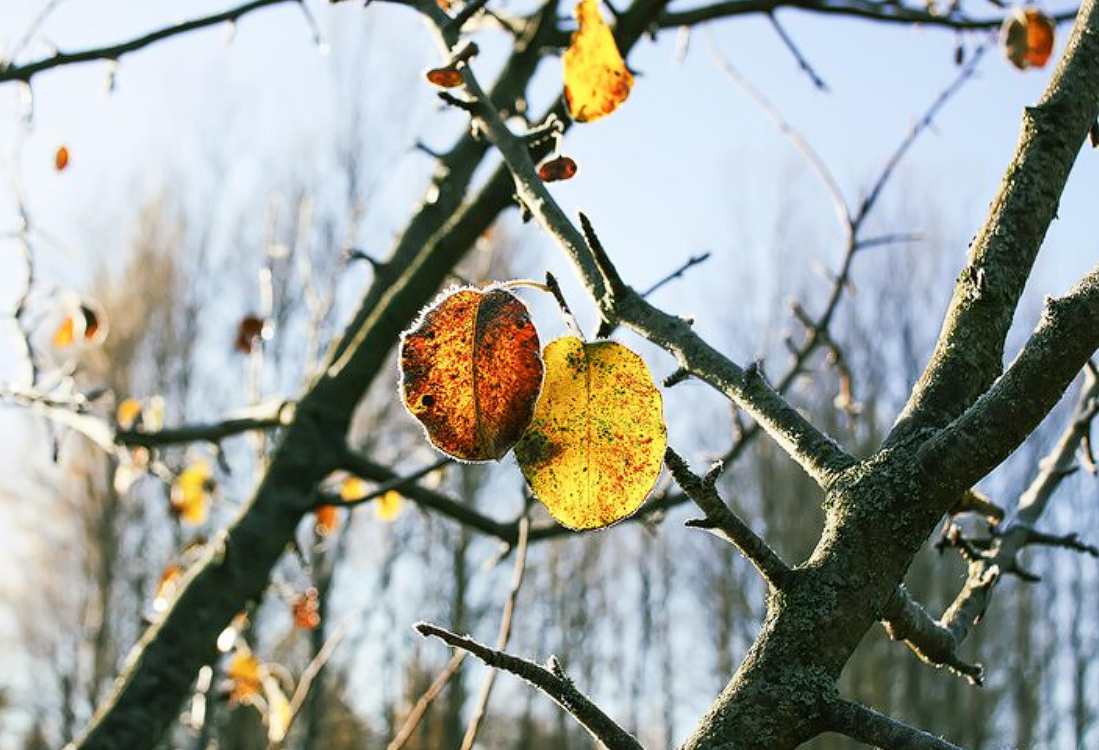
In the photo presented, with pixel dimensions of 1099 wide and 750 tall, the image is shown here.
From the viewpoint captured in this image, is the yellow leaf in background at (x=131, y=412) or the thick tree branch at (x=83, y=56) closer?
the thick tree branch at (x=83, y=56)

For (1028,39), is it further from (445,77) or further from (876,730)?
(876,730)

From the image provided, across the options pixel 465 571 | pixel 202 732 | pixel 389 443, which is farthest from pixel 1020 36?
pixel 465 571

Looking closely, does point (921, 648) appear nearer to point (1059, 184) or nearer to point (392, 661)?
point (1059, 184)

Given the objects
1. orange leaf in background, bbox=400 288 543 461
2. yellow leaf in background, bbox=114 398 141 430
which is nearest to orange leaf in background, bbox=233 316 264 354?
yellow leaf in background, bbox=114 398 141 430

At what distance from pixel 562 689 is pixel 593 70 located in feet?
1.92

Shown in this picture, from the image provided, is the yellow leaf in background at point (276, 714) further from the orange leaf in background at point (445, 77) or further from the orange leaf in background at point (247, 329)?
→ the orange leaf in background at point (247, 329)

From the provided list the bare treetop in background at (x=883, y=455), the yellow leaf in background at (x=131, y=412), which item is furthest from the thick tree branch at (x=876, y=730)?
the yellow leaf in background at (x=131, y=412)

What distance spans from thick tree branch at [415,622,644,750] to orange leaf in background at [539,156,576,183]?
49 cm

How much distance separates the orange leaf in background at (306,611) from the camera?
3049 mm

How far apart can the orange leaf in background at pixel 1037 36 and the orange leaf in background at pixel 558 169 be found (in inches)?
51.8

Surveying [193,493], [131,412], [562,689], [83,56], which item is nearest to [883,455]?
[562,689]

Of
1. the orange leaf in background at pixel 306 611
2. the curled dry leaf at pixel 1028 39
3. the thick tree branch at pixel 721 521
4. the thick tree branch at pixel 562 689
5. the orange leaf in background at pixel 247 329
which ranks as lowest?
the thick tree branch at pixel 562 689

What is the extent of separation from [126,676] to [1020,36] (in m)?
1.93

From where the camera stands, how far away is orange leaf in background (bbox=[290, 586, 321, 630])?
3049mm
